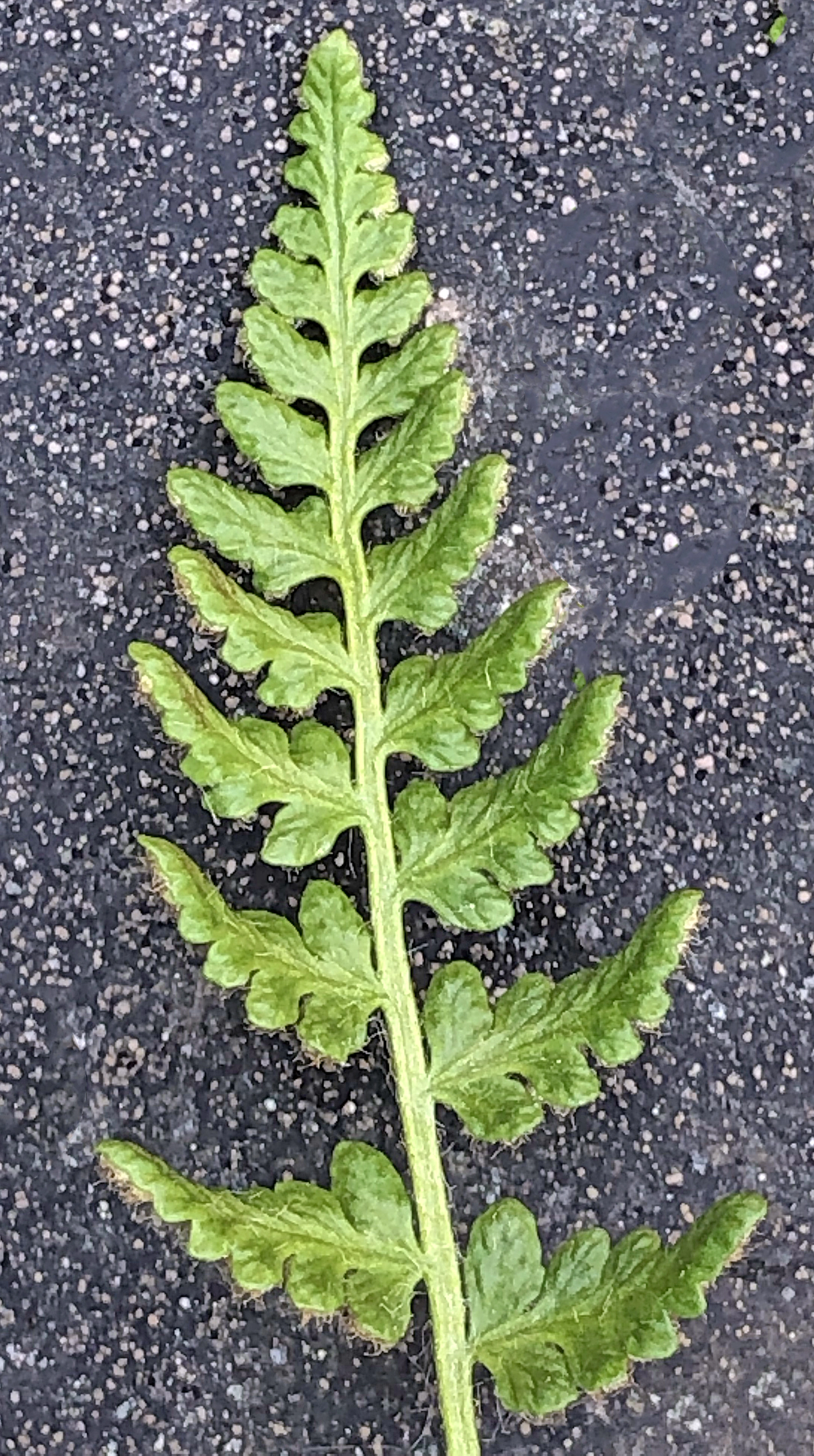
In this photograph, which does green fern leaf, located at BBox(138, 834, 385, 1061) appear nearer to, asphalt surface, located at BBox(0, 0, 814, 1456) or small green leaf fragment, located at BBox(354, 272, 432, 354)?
asphalt surface, located at BBox(0, 0, 814, 1456)

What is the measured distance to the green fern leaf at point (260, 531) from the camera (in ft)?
5.81

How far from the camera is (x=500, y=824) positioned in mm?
1756

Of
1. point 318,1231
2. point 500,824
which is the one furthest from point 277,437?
point 318,1231

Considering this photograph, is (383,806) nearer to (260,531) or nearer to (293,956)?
(293,956)

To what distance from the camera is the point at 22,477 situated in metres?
2.01

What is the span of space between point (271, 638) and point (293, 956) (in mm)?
335

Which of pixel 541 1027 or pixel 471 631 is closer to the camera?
pixel 541 1027

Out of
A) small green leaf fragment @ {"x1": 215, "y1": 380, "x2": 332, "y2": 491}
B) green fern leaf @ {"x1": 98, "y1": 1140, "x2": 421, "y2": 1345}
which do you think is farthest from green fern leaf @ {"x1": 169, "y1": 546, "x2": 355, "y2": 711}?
green fern leaf @ {"x1": 98, "y1": 1140, "x2": 421, "y2": 1345}

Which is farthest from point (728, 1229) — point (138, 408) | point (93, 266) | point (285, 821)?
point (93, 266)

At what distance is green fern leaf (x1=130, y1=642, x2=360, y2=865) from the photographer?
173 cm

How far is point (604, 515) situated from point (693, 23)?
581 mm

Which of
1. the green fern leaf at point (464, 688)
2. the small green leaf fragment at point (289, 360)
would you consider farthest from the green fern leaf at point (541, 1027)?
the small green leaf fragment at point (289, 360)

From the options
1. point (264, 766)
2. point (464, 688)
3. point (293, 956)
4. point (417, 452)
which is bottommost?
point (293, 956)

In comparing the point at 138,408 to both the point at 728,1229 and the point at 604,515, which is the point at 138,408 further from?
the point at 728,1229
